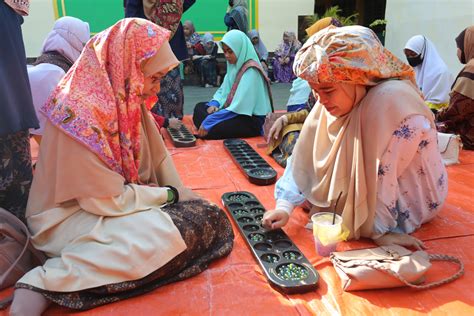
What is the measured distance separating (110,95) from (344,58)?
2.85 feet

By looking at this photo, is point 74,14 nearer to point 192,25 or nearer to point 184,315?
point 192,25

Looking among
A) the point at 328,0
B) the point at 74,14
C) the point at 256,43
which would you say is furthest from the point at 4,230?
the point at 328,0

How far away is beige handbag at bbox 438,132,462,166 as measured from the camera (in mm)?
2762

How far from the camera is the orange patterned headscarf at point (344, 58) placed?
1457 mm

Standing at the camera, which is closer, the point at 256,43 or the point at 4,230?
the point at 4,230

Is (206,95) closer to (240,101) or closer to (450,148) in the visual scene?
(240,101)

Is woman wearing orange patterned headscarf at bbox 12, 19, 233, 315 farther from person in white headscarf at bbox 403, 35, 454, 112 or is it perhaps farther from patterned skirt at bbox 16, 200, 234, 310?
person in white headscarf at bbox 403, 35, 454, 112

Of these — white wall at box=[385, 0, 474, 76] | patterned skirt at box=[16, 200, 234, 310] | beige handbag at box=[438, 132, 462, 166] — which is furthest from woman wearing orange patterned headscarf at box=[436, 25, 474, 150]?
white wall at box=[385, 0, 474, 76]

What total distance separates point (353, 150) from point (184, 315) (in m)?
0.92

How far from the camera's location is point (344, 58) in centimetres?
146

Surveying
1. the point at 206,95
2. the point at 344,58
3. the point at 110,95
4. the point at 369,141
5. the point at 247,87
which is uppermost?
the point at 344,58

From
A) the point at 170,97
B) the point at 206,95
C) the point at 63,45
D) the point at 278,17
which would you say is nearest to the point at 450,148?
the point at 170,97

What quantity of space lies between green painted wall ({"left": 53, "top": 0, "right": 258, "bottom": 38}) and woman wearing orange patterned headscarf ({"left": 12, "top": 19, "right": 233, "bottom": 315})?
26.4 feet

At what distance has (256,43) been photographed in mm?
7547
